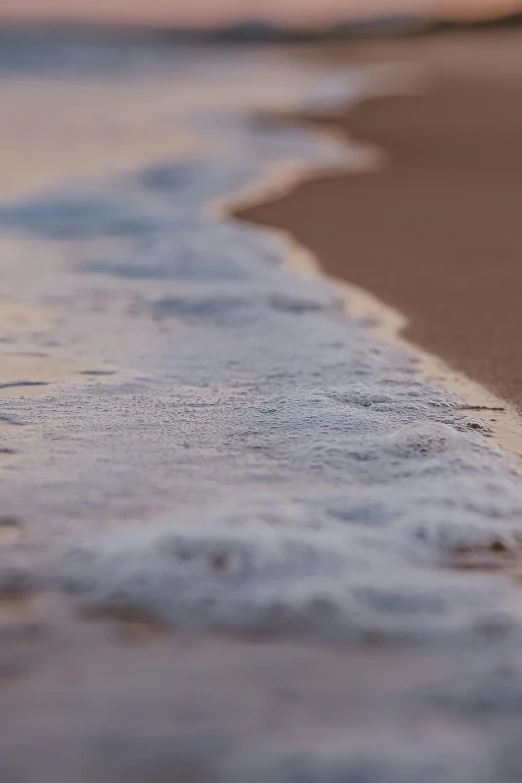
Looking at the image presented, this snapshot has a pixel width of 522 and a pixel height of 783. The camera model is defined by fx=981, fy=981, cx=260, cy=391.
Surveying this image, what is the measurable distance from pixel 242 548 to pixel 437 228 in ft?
10.6

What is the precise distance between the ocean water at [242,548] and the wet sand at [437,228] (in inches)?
9.8

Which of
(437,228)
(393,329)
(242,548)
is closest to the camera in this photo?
(242,548)

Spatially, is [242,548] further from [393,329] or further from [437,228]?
[437,228]

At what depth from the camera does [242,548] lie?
175 centimetres

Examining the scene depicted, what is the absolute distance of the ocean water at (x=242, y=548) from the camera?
1307mm

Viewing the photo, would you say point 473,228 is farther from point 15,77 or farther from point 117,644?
point 15,77

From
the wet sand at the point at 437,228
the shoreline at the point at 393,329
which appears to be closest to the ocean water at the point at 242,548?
the shoreline at the point at 393,329

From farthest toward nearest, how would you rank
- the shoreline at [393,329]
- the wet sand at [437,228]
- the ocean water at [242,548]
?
the wet sand at [437,228], the shoreline at [393,329], the ocean water at [242,548]

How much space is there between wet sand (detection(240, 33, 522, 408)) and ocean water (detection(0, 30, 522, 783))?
249mm

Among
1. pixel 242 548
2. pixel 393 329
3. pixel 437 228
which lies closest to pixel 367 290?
pixel 393 329

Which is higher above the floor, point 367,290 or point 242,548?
point 367,290

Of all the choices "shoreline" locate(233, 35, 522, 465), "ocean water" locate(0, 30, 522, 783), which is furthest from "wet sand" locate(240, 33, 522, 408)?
"ocean water" locate(0, 30, 522, 783)

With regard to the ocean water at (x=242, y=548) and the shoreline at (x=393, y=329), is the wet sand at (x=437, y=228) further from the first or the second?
the ocean water at (x=242, y=548)

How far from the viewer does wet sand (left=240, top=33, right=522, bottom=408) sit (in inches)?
121
